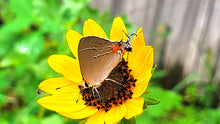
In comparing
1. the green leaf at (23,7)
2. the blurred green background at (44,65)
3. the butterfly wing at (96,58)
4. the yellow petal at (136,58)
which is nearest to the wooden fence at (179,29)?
the blurred green background at (44,65)

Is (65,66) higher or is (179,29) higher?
(65,66)

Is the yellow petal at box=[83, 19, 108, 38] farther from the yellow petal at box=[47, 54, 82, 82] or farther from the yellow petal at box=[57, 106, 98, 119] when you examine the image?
the yellow petal at box=[57, 106, 98, 119]

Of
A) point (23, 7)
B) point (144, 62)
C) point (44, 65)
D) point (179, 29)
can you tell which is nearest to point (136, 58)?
point (144, 62)

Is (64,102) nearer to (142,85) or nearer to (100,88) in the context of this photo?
(100,88)

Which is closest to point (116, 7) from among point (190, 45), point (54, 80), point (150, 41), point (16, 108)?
point (150, 41)

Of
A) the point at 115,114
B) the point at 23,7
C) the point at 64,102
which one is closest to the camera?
the point at 115,114

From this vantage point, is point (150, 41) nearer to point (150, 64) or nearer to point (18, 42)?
point (18, 42)

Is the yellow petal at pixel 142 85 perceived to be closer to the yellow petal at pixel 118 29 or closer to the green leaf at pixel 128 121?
the green leaf at pixel 128 121
